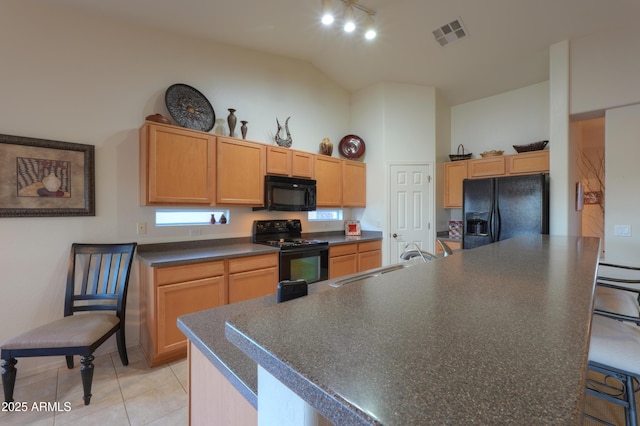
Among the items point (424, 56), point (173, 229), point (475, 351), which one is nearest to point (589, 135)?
point (424, 56)

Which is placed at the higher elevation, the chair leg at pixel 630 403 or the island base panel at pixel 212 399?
the island base panel at pixel 212 399

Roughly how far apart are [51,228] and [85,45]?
5.38 feet

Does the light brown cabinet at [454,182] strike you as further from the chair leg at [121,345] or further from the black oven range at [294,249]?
the chair leg at [121,345]

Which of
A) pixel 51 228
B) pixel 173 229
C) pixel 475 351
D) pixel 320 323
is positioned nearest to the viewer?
pixel 475 351

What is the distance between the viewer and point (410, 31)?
3.36 metres

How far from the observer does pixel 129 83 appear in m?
2.65

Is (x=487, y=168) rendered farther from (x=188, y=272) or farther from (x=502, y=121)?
(x=188, y=272)

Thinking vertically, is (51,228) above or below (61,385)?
above

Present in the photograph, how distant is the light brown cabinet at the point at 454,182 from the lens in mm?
4367

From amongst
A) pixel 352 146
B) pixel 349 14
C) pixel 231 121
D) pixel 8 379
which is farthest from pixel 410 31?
pixel 8 379

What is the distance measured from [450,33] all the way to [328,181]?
92.1 inches

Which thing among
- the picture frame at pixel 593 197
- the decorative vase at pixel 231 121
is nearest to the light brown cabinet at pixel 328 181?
the decorative vase at pixel 231 121

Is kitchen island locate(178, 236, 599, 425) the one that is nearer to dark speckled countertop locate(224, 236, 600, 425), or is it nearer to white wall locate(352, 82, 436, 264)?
dark speckled countertop locate(224, 236, 600, 425)

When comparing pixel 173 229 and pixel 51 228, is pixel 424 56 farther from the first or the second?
pixel 51 228
